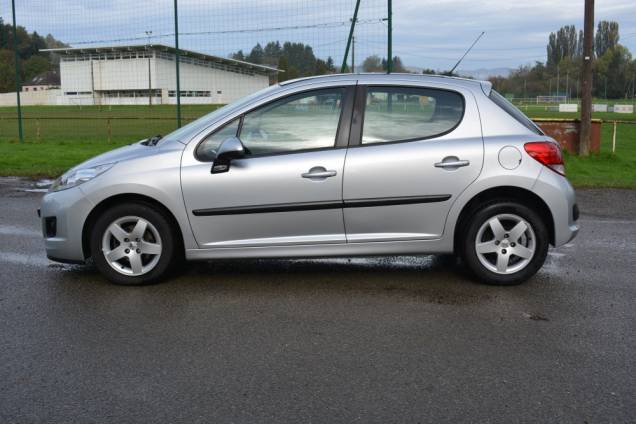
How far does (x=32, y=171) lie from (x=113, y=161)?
8.64m

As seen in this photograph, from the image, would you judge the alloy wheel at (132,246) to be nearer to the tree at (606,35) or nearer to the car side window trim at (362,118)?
the car side window trim at (362,118)

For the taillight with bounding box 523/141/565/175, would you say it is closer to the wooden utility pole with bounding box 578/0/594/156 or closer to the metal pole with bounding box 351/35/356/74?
the metal pole with bounding box 351/35/356/74

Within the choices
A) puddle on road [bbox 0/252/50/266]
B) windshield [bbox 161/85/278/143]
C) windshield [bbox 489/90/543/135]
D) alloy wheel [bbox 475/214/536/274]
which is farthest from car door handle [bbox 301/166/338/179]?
puddle on road [bbox 0/252/50/266]

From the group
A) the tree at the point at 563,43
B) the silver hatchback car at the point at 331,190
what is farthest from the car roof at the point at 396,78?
the tree at the point at 563,43

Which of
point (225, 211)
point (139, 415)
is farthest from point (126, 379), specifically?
point (225, 211)

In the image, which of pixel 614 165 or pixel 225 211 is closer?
pixel 225 211

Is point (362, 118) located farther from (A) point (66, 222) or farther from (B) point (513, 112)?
(A) point (66, 222)

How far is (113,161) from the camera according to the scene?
18.3ft

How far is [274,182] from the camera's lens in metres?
5.36

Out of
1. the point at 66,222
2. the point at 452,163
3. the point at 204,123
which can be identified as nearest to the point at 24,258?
the point at 66,222

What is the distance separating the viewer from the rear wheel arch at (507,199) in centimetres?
552

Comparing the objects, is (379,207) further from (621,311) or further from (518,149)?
→ (621,311)

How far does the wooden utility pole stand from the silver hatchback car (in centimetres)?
1072

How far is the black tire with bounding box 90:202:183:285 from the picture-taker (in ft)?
17.9
